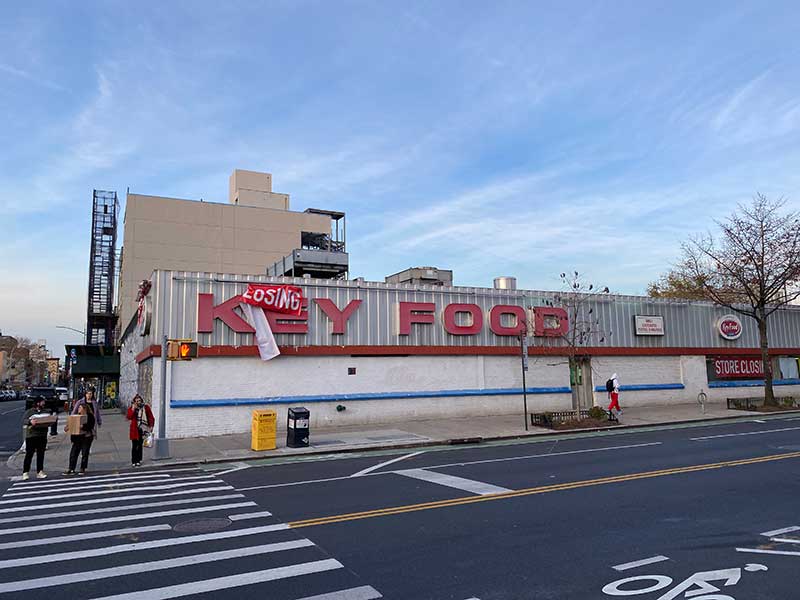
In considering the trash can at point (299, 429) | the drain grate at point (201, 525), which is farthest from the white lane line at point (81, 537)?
the trash can at point (299, 429)

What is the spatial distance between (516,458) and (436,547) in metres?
8.41

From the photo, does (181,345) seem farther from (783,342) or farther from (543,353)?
(783,342)

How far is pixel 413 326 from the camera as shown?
24.9 metres

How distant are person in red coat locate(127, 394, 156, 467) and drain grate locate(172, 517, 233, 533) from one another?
7302 millimetres

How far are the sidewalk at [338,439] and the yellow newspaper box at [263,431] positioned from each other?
12.6 inches

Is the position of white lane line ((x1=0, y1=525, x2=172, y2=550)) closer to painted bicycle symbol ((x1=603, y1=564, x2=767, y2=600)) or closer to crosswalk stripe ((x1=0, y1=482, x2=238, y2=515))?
crosswalk stripe ((x1=0, y1=482, x2=238, y2=515))

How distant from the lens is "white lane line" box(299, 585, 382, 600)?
5.64m

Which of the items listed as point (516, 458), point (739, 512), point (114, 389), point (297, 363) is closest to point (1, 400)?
point (114, 389)

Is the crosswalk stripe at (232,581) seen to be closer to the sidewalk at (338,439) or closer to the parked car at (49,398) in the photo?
the sidewalk at (338,439)

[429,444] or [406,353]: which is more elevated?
[406,353]

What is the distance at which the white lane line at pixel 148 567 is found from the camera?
20.6 ft

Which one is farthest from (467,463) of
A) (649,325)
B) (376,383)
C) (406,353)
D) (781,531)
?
(649,325)

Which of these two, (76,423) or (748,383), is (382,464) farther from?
(748,383)

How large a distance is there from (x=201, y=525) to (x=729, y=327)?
105 ft
